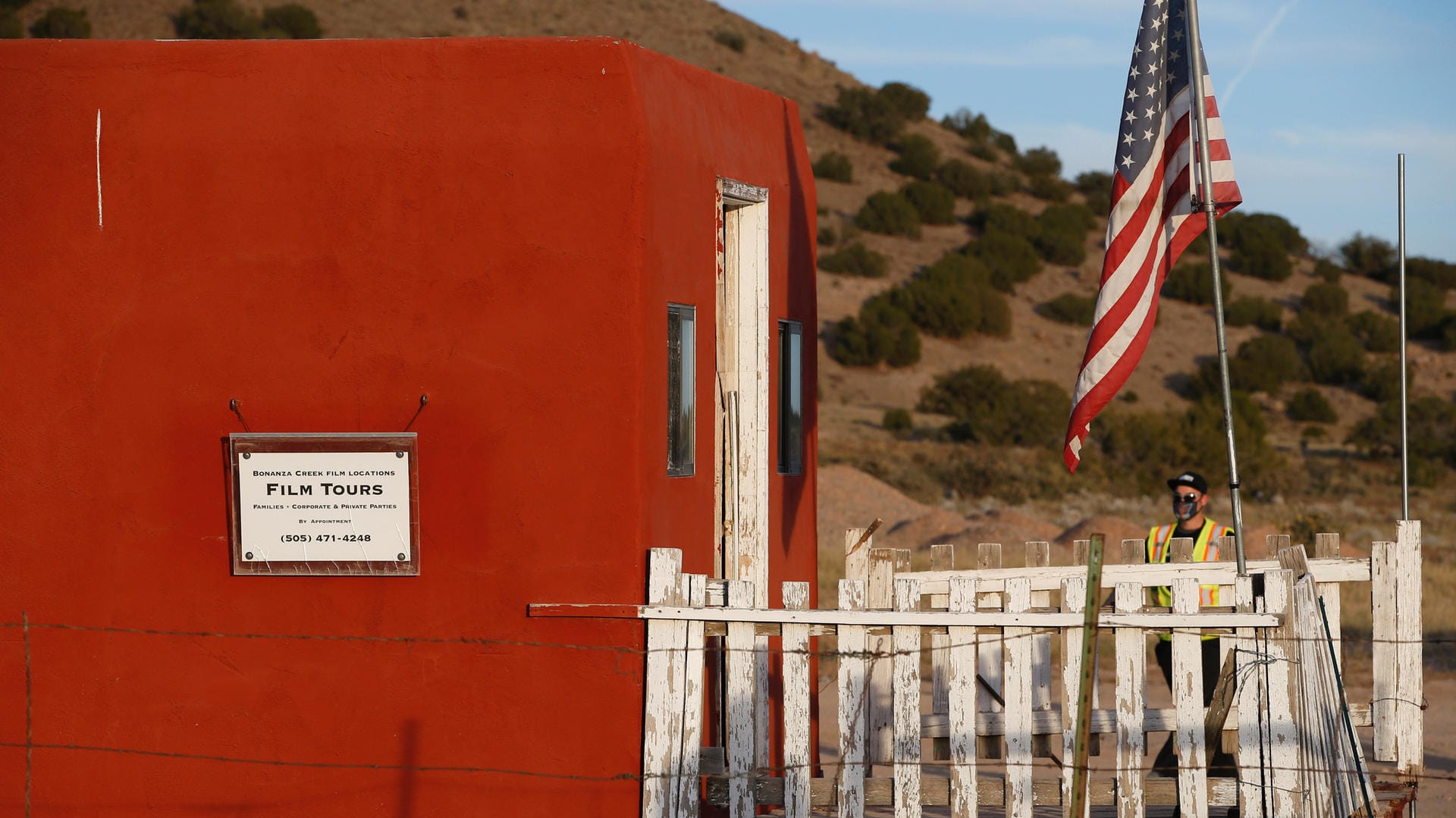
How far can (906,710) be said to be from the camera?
20.4 feet

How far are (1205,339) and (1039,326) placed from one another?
514 cm

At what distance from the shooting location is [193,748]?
662 centimetres

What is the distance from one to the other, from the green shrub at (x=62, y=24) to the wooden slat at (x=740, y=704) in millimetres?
52538

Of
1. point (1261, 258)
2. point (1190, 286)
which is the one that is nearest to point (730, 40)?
point (1190, 286)

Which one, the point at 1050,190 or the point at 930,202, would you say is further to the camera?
the point at 1050,190

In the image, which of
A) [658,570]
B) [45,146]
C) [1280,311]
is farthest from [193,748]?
[1280,311]

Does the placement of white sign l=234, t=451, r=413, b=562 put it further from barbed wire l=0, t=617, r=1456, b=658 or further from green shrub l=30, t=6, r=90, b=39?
green shrub l=30, t=6, r=90, b=39

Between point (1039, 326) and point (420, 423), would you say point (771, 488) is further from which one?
point (1039, 326)

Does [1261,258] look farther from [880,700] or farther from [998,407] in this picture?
[880,700]

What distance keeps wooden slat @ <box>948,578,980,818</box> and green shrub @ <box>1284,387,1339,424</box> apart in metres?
38.5

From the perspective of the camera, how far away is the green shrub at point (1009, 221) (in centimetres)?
5212

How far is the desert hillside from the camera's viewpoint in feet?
102

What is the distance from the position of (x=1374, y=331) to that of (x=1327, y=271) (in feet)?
21.6

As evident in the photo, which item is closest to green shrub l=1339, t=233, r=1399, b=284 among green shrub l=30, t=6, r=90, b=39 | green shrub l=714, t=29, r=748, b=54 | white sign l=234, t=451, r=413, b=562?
green shrub l=714, t=29, r=748, b=54
